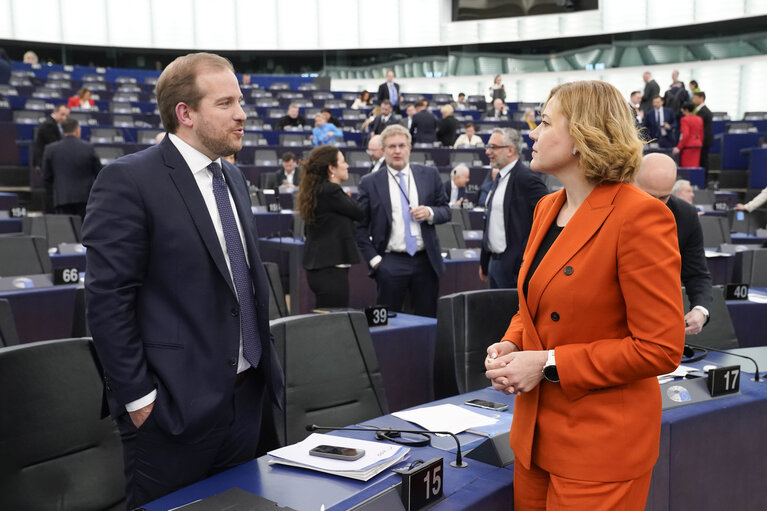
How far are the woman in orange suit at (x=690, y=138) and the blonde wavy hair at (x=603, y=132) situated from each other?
11282 mm

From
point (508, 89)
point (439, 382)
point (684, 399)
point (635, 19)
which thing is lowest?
point (439, 382)

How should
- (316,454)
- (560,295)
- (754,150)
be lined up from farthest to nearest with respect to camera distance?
(754,150) → (316,454) → (560,295)

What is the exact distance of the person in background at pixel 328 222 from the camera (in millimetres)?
4195

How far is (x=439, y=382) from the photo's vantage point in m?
2.94

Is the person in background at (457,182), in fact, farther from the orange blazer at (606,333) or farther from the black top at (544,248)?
the orange blazer at (606,333)

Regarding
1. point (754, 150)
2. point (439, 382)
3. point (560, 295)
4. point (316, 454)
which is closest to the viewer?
point (560, 295)

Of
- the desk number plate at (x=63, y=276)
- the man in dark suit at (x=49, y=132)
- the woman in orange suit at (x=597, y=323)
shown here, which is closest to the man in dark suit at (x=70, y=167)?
the man in dark suit at (x=49, y=132)

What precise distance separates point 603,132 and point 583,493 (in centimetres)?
70

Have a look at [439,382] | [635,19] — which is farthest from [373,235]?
[635,19]

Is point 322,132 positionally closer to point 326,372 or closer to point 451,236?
point 451,236

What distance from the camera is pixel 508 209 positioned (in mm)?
3975

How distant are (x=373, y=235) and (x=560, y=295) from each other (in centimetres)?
272

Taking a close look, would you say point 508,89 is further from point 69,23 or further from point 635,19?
point 69,23

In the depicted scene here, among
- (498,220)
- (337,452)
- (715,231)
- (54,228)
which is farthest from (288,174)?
(337,452)
